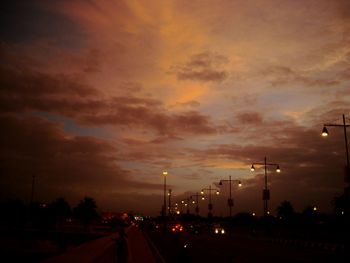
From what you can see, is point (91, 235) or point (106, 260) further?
point (91, 235)

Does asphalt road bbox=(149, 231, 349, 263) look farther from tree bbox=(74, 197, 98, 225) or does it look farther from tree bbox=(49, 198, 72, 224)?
tree bbox=(74, 197, 98, 225)

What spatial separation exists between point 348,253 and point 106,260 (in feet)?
69.7

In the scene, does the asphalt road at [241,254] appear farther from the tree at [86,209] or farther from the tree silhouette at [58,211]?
the tree at [86,209]

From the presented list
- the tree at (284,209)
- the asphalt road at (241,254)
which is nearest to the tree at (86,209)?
the tree at (284,209)

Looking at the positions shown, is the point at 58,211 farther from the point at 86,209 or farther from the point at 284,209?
the point at 284,209

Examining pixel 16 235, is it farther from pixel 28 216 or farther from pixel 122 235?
pixel 122 235

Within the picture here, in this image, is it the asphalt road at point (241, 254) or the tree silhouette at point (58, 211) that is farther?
the tree silhouette at point (58, 211)

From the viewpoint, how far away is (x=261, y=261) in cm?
2734

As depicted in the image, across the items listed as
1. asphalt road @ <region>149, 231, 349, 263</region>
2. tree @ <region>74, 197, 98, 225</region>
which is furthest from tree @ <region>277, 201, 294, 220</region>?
asphalt road @ <region>149, 231, 349, 263</region>

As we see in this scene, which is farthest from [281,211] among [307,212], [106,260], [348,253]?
[106,260]

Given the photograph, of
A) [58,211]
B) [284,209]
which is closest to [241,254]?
[58,211]

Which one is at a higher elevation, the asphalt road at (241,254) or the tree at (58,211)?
the tree at (58,211)

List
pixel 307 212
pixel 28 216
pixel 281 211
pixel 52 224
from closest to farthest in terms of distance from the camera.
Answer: pixel 52 224 → pixel 28 216 → pixel 307 212 → pixel 281 211

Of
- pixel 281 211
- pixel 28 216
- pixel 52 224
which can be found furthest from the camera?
pixel 281 211
